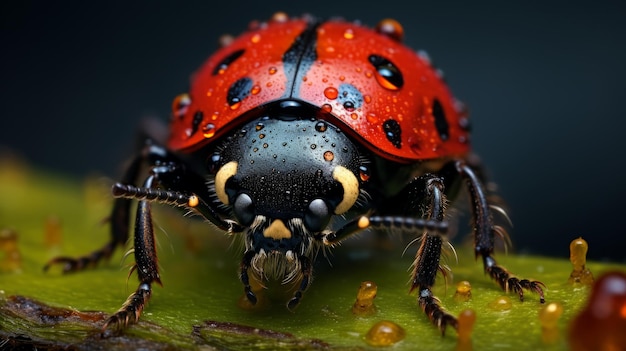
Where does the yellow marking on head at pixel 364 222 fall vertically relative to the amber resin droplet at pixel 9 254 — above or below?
above

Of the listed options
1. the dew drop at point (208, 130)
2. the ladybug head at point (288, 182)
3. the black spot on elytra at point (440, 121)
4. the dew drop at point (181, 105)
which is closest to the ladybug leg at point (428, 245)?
the ladybug head at point (288, 182)

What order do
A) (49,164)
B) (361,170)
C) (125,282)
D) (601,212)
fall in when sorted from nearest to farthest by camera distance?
(361,170) → (125,282) → (601,212) → (49,164)

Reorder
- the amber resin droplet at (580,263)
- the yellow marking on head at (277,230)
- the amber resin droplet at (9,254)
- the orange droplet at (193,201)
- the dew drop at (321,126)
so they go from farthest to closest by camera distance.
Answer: the amber resin droplet at (9,254), the dew drop at (321,126), the orange droplet at (193,201), the yellow marking on head at (277,230), the amber resin droplet at (580,263)

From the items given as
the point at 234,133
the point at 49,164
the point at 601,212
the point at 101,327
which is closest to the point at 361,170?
the point at 234,133

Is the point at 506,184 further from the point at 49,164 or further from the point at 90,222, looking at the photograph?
the point at 49,164

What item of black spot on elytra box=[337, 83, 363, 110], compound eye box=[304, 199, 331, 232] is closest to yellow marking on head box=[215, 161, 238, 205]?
compound eye box=[304, 199, 331, 232]

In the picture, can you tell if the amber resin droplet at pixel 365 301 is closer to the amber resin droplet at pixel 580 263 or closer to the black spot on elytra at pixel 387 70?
the amber resin droplet at pixel 580 263

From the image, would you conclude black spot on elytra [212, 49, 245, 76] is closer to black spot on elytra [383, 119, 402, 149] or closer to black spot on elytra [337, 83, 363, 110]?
black spot on elytra [337, 83, 363, 110]
